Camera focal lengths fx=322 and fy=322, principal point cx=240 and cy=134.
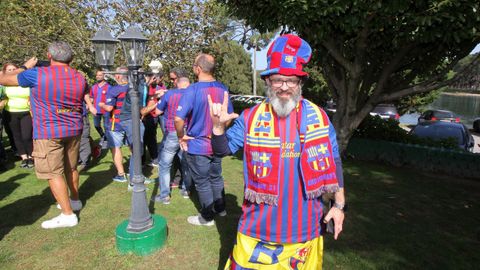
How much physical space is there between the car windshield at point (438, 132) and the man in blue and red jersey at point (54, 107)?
906cm

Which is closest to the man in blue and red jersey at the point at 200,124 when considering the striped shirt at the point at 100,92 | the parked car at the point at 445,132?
the striped shirt at the point at 100,92

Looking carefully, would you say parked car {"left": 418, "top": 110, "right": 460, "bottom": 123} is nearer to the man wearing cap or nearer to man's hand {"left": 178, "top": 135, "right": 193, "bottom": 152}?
man's hand {"left": 178, "top": 135, "right": 193, "bottom": 152}

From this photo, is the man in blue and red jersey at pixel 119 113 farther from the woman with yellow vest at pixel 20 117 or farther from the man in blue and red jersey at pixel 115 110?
the woman with yellow vest at pixel 20 117

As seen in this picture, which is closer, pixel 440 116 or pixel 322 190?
pixel 322 190

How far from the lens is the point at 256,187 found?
208 centimetres

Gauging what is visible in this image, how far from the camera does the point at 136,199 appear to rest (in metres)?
3.53

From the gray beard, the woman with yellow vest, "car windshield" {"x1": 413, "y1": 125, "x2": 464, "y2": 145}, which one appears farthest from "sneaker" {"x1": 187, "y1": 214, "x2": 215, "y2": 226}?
"car windshield" {"x1": 413, "y1": 125, "x2": 464, "y2": 145}

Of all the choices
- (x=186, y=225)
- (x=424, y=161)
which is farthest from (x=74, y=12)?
(x=424, y=161)

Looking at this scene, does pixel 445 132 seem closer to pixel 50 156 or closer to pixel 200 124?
pixel 200 124

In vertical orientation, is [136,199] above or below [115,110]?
below

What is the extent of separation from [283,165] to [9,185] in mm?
5451

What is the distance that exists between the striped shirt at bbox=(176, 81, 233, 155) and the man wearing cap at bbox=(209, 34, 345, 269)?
1588 mm

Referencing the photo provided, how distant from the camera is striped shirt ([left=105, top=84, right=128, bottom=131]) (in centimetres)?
535

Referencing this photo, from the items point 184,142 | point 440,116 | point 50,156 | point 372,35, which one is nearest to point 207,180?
point 184,142
